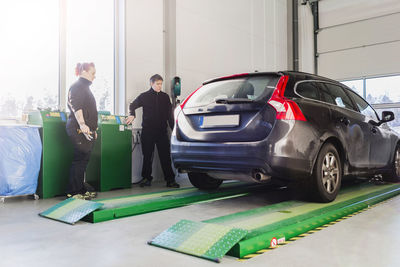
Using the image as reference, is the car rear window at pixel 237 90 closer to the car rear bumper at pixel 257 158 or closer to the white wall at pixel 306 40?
the car rear bumper at pixel 257 158

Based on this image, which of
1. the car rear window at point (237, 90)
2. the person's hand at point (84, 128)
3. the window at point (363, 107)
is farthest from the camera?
the window at point (363, 107)

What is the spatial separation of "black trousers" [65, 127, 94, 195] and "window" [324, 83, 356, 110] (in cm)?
281

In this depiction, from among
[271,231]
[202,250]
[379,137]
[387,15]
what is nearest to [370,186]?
[379,137]

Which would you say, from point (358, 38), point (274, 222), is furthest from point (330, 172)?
point (358, 38)

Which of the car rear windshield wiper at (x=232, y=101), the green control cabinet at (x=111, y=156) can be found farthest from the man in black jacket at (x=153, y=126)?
the car rear windshield wiper at (x=232, y=101)

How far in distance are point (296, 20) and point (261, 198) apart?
25.6 feet

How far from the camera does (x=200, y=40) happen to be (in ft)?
23.9

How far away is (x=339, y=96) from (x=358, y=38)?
6884mm

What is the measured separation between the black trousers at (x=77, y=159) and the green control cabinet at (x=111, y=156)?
2.61 ft

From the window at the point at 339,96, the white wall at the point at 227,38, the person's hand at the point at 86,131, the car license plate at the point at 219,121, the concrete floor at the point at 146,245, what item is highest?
the white wall at the point at 227,38

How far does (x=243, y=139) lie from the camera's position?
128 inches

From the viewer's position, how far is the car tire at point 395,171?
5043 millimetres

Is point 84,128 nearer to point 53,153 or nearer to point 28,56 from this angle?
point 53,153

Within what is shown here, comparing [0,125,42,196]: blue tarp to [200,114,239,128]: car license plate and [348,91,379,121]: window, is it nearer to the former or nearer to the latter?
[200,114,239,128]: car license plate
